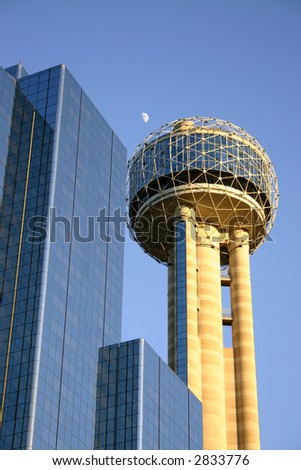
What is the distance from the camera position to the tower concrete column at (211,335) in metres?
149

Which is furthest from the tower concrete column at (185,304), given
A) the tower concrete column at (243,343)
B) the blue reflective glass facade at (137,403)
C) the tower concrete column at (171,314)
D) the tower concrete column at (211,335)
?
the blue reflective glass facade at (137,403)

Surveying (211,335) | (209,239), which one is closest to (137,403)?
(211,335)

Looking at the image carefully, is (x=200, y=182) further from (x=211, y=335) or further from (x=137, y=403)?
(x=137, y=403)

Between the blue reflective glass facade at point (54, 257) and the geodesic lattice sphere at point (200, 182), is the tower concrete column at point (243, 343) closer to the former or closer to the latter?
the geodesic lattice sphere at point (200, 182)

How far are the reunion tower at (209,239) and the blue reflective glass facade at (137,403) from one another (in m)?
17.6

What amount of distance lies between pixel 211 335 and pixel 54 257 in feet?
147

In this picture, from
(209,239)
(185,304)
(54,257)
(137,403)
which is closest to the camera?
(54,257)

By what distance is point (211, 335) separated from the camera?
158 metres

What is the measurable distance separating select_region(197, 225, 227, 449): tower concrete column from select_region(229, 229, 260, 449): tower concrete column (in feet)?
9.20

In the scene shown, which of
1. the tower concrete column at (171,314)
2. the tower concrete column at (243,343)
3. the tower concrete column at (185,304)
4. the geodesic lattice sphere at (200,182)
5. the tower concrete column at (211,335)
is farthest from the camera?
the geodesic lattice sphere at (200,182)

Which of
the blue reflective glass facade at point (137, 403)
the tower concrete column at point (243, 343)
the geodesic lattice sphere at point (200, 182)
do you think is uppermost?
the geodesic lattice sphere at point (200, 182)

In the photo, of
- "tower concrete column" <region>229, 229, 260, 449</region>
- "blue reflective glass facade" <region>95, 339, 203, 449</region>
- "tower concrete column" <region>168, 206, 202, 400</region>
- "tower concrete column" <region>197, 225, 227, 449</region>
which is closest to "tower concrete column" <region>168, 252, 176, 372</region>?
"tower concrete column" <region>168, 206, 202, 400</region>

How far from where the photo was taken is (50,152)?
12888cm

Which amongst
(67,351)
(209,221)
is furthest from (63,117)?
(209,221)
